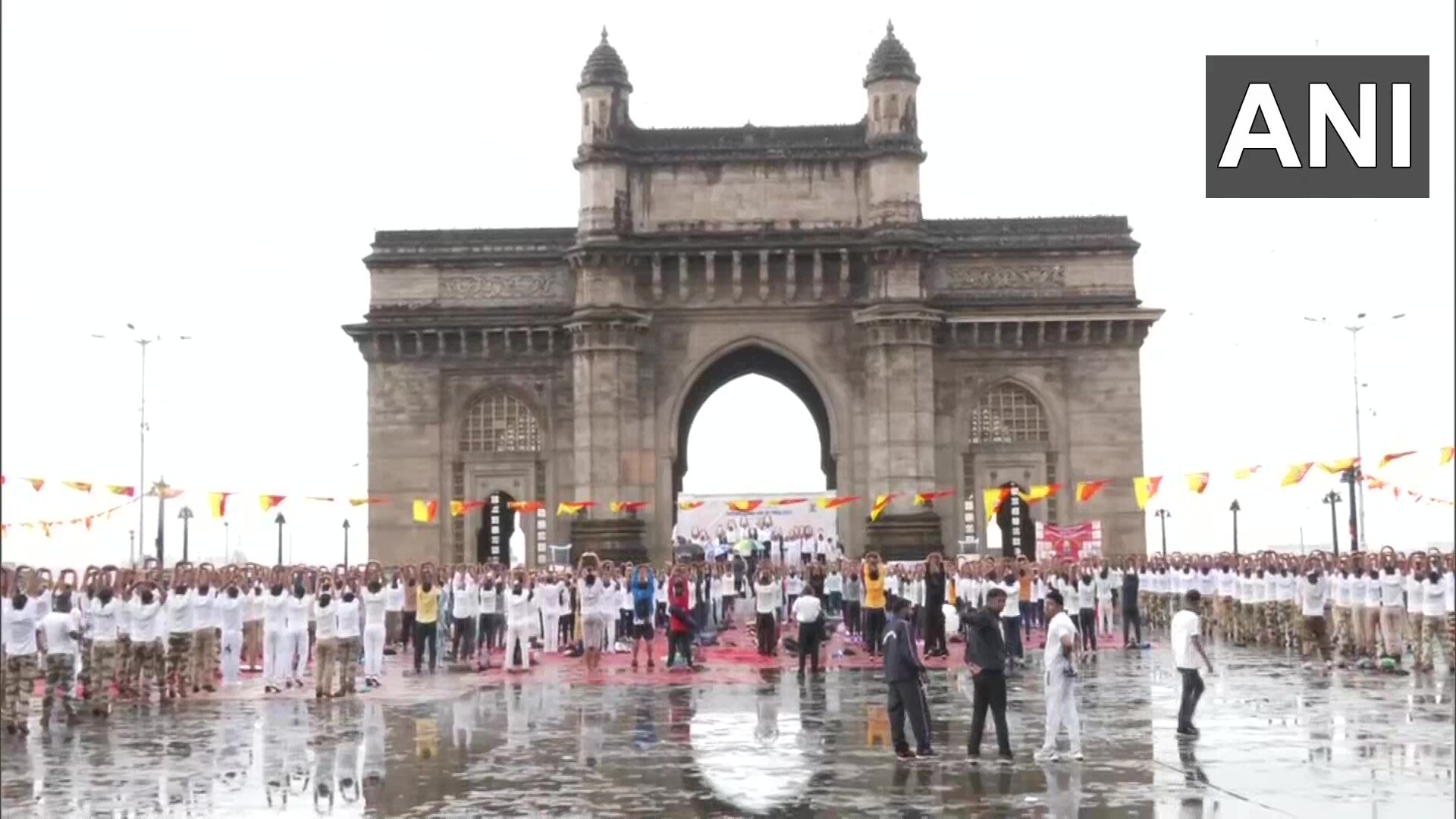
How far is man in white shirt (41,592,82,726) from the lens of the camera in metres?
21.3

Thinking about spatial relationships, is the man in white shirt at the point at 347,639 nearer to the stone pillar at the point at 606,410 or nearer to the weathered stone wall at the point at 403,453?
the stone pillar at the point at 606,410

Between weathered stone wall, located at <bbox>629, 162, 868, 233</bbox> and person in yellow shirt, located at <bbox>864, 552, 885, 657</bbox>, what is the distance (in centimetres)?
1934

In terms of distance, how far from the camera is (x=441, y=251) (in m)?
49.8

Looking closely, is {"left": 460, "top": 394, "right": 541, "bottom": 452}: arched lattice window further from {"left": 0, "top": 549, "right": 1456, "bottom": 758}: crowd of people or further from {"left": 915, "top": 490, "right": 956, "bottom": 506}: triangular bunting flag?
{"left": 915, "top": 490, "right": 956, "bottom": 506}: triangular bunting flag

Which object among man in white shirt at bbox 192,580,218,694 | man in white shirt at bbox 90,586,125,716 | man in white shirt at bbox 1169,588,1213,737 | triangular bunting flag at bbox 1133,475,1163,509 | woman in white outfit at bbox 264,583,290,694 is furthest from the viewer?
triangular bunting flag at bbox 1133,475,1163,509

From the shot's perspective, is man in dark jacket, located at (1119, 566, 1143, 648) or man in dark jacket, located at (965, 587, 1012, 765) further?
man in dark jacket, located at (1119, 566, 1143, 648)

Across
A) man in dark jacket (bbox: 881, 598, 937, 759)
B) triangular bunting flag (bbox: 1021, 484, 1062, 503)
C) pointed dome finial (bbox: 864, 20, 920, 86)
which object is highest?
pointed dome finial (bbox: 864, 20, 920, 86)

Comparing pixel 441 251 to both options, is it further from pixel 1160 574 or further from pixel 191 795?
pixel 191 795

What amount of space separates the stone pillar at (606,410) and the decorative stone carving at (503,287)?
2234 mm

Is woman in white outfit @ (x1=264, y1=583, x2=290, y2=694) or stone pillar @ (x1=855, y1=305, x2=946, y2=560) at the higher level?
stone pillar @ (x1=855, y1=305, x2=946, y2=560)

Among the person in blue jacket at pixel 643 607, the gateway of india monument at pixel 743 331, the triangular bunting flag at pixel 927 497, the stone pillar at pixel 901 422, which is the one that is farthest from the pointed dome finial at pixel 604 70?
the person in blue jacket at pixel 643 607

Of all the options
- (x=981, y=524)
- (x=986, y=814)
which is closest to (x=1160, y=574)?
(x=981, y=524)

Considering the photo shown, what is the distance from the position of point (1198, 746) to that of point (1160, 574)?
882 inches

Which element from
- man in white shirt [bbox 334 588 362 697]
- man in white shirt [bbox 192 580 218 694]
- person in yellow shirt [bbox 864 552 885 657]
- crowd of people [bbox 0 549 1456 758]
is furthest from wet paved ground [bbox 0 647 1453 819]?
person in yellow shirt [bbox 864 552 885 657]
